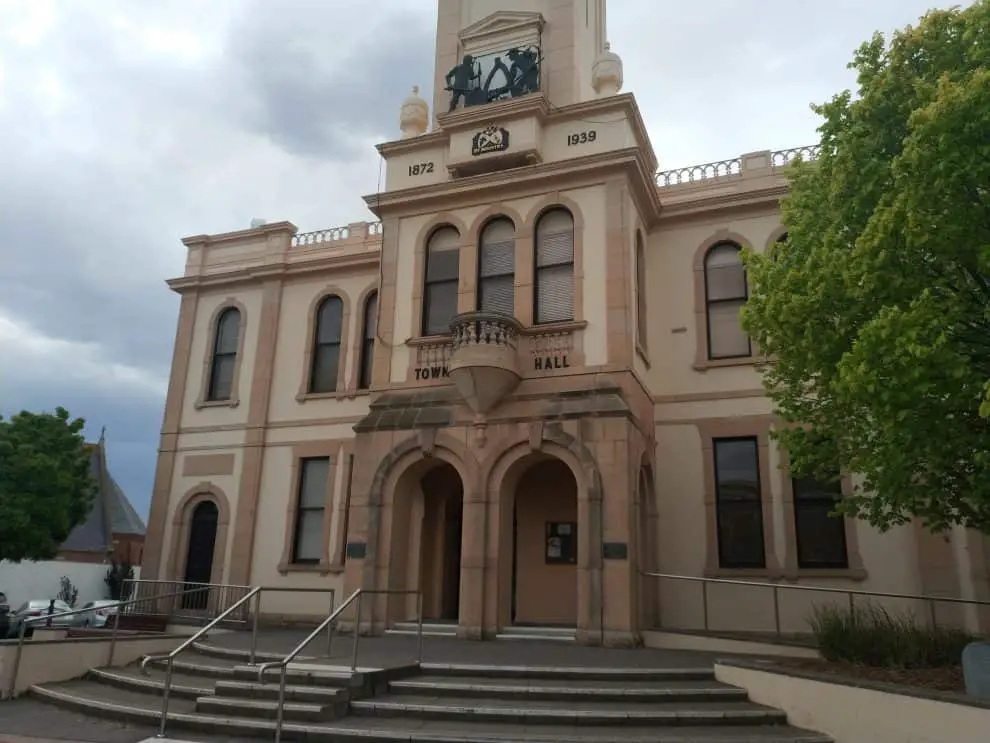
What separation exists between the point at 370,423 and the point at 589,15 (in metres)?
10.7

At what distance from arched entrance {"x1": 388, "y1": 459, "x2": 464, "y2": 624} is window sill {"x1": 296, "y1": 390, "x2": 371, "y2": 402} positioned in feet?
12.8

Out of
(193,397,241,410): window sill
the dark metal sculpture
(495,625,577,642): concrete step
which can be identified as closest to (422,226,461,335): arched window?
the dark metal sculpture

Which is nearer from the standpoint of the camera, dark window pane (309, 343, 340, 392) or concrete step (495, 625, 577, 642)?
concrete step (495, 625, 577, 642)

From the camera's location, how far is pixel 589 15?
58.3 feet

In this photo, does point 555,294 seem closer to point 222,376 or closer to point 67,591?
point 222,376

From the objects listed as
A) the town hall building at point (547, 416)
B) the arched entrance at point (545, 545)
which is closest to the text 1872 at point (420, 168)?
the town hall building at point (547, 416)

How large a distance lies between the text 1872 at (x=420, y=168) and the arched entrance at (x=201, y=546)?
31.5ft

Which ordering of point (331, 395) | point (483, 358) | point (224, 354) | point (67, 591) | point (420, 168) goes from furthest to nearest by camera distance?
point (67, 591)
point (224, 354)
point (331, 395)
point (420, 168)
point (483, 358)

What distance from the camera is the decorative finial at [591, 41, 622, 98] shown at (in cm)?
1592

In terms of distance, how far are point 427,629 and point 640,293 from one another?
7660 millimetres

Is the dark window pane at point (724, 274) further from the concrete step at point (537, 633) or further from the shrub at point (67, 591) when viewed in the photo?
the shrub at point (67, 591)

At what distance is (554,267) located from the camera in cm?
1491

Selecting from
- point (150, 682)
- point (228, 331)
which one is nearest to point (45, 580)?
point (228, 331)

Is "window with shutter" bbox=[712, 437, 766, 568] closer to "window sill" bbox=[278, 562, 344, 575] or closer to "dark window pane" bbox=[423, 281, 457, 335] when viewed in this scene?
"dark window pane" bbox=[423, 281, 457, 335]
